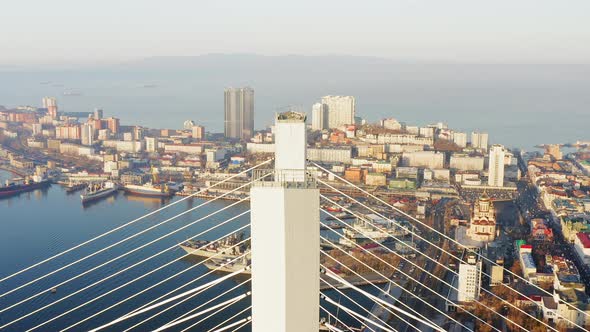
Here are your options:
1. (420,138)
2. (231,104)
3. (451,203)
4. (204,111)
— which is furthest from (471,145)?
(204,111)

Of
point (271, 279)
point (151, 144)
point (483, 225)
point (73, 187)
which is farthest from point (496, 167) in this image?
point (271, 279)

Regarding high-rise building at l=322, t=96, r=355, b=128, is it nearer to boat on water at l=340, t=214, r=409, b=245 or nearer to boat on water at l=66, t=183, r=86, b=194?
boat on water at l=66, t=183, r=86, b=194

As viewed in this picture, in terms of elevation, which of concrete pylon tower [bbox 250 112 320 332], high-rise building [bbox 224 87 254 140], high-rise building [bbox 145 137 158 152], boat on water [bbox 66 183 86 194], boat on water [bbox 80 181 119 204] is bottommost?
boat on water [bbox 66 183 86 194]

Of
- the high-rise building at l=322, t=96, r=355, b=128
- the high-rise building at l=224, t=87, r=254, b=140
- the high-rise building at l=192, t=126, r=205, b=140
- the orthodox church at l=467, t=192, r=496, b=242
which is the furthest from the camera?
the high-rise building at l=224, t=87, r=254, b=140

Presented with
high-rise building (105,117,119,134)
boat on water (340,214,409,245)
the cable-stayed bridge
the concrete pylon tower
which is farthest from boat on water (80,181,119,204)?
the concrete pylon tower

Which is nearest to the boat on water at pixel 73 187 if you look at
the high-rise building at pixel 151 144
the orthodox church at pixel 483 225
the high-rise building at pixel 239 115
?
the high-rise building at pixel 151 144

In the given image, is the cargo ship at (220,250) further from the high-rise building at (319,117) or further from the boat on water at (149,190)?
the high-rise building at (319,117)

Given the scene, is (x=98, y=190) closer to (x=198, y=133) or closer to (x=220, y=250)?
(x=220, y=250)
